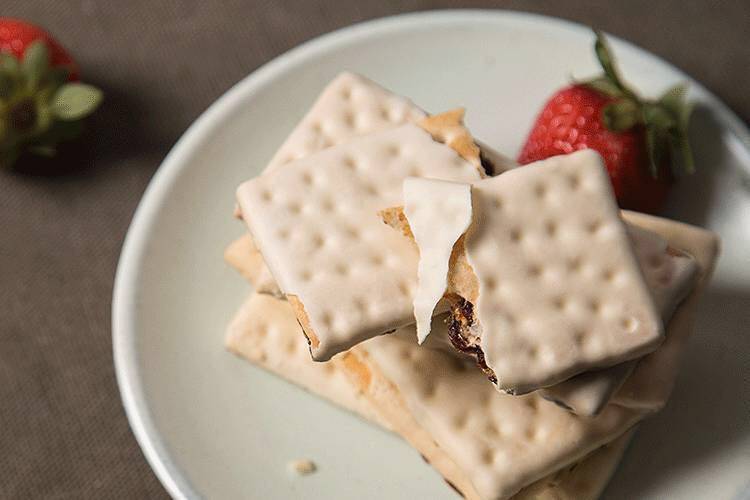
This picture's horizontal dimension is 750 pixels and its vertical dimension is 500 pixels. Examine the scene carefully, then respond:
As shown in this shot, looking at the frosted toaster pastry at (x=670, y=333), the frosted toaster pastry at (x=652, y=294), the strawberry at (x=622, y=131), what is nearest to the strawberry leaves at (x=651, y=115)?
the strawberry at (x=622, y=131)

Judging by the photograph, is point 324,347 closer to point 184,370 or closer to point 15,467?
point 184,370

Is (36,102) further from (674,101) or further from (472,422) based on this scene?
(674,101)

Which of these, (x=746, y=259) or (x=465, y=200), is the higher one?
(x=465, y=200)

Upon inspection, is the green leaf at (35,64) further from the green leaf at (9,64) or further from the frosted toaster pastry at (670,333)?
the frosted toaster pastry at (670,333)

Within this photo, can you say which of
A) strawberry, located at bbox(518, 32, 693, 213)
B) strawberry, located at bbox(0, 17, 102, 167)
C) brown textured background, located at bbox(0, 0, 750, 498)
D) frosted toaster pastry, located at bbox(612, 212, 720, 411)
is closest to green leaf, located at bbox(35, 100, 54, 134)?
strawberry, located at bbox(0, 17, 102, 167)

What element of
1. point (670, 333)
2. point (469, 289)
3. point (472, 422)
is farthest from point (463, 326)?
point (670, 333)

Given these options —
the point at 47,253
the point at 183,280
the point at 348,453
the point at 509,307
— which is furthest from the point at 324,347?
the point at 47,253
